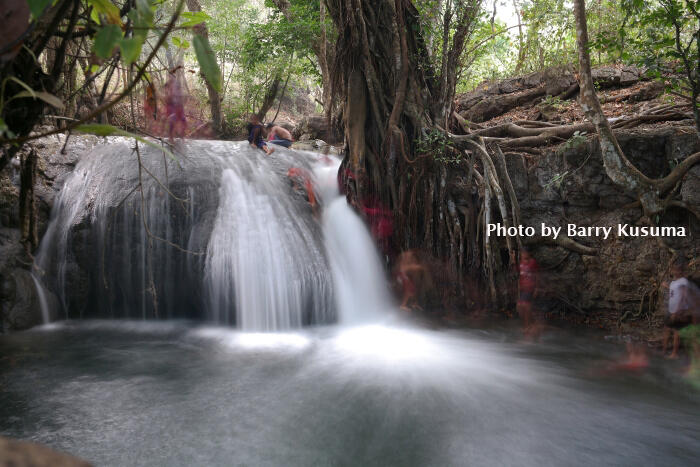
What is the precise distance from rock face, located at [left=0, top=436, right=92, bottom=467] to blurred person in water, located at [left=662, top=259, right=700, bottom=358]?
559 cm

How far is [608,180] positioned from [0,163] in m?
6.21

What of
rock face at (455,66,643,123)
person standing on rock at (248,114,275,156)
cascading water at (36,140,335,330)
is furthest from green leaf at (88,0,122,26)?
rock face at (455,66,643,123)

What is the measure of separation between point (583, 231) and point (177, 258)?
5.56m

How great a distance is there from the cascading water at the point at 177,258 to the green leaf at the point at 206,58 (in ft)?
14.3

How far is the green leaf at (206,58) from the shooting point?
1.22 m

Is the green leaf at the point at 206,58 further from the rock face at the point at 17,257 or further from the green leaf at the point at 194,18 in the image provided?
the rock face at the point at 17,257

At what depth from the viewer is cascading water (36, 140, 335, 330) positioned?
5594mm

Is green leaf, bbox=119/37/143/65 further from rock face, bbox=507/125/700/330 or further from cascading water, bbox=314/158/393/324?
rock face, bbox=507/125/700/330

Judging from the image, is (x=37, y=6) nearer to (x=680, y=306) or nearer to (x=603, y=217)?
(x=680, y=306)

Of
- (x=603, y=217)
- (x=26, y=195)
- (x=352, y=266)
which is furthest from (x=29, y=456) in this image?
(x=603, y=217)

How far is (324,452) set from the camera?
2.69 m

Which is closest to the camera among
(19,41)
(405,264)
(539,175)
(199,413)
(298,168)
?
(19,41)

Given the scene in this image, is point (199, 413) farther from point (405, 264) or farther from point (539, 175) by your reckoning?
point (539, 175)

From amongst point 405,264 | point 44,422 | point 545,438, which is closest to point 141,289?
point 44,422
